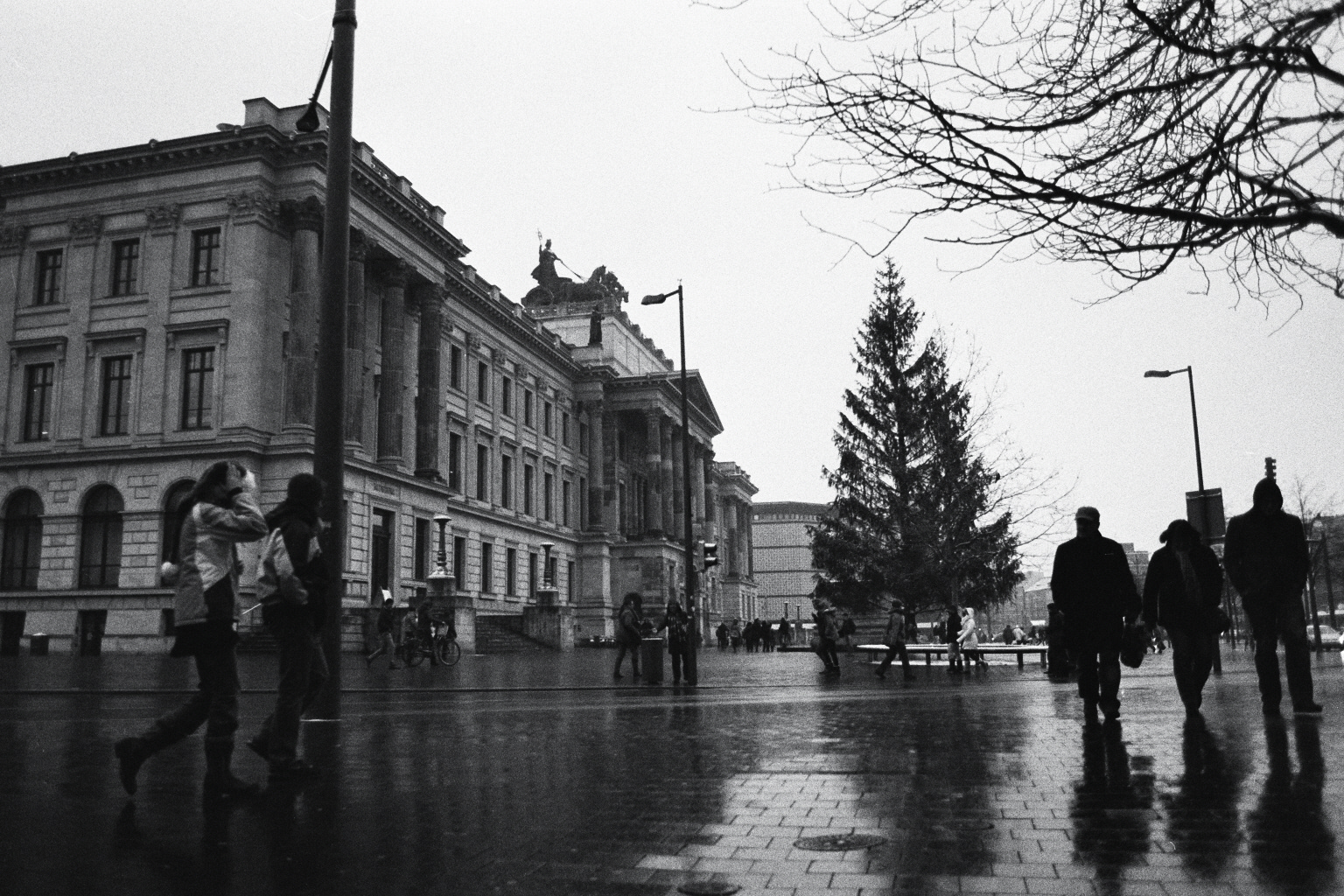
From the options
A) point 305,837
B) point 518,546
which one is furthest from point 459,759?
point 518,546

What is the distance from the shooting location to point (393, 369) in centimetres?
4494

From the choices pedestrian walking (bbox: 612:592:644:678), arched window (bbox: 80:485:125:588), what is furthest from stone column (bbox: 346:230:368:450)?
pedestrian walking (bbox: 612:592:644:678)

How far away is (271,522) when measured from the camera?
7.04 meters

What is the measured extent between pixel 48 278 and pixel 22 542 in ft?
32.3

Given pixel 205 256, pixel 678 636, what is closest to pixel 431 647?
pixel 678 636

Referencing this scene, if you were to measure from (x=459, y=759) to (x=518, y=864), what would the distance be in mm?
3721

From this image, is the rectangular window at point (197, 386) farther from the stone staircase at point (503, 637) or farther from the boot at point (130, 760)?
the boot at point (130, 760)

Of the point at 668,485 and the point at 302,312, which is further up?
the point at 302,312

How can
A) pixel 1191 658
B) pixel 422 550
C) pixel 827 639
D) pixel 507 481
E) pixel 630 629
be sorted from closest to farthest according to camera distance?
pixel 1191 658, pixel 630 629, pixel 827 639, pixel 422 550, pixel 507 481

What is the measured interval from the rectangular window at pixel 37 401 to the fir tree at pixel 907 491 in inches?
1120

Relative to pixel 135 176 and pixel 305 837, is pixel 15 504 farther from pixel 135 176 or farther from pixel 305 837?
pixel 305 837

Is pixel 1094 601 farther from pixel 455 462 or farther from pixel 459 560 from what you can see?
pixel 455 462

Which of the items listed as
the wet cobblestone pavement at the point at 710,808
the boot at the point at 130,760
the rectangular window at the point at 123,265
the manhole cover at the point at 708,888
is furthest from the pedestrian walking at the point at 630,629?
the rectangular window at the point at 123,265

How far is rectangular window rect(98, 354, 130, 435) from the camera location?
4028cm
